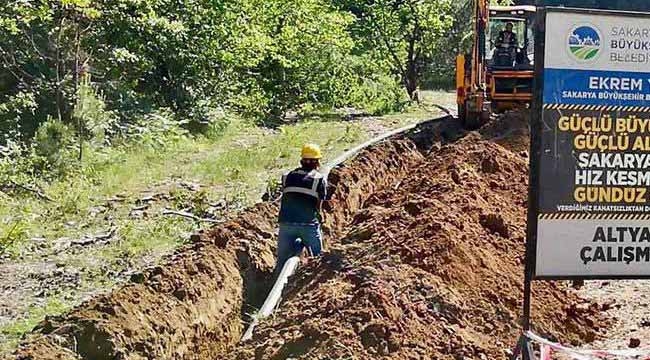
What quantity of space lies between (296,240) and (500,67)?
11832 mm

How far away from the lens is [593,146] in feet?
18.2

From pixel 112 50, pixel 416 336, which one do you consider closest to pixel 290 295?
pixel 416 336

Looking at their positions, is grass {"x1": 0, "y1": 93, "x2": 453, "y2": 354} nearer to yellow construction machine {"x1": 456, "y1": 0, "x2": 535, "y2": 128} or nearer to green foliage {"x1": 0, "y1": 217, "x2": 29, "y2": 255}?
green foliage {"x1": 0, "y1": 217, "x2": 29, "y2": 255}

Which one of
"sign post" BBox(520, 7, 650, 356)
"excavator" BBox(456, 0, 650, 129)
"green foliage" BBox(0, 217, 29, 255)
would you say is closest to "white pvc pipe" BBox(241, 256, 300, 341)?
"sign post" BBox(520, 7, 650, 356)

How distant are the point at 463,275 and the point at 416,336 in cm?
193

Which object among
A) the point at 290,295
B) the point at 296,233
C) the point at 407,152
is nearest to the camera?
the point at 290,295

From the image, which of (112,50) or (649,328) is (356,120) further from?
(649,328)

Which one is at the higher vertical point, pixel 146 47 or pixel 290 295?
pixel 146 47

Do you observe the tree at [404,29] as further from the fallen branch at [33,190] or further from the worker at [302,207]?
the worker at [302,207]

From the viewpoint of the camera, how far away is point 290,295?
28.2 ft

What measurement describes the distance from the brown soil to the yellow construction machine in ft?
28.2

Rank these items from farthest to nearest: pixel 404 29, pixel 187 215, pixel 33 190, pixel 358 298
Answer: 1. pixel 404 29
2. pixel 33 190
3. pixel 187 215
4. pixel 358 298

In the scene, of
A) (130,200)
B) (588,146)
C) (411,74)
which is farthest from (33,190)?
(411,74)

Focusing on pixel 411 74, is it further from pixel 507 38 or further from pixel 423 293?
pixel 423 293
